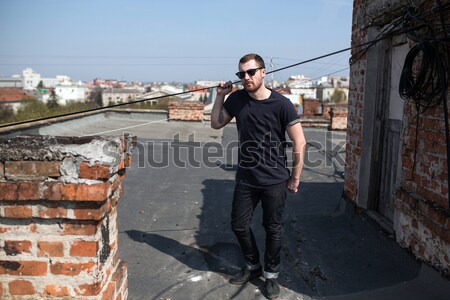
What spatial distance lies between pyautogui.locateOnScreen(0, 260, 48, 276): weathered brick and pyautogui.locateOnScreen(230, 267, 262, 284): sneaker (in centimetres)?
164

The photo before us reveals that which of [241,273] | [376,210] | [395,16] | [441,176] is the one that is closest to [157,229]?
[241,273]

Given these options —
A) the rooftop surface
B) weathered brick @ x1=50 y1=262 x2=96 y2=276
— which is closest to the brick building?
the rooftop surface

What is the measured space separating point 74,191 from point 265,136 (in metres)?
1.59

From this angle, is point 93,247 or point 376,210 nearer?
point 93,247

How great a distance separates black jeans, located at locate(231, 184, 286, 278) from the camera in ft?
10.3

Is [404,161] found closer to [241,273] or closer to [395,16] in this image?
[395,16]

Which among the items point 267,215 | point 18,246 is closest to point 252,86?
point 267,215

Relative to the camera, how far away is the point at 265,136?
314 cm

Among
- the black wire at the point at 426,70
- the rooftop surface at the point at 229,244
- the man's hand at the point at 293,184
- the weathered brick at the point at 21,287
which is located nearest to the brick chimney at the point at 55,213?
the weathered brick at the point at 21,287

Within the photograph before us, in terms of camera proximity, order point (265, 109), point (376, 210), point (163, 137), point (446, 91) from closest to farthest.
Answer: point (446, 91), point (265, 109), point (376, 210), point (163, 137)

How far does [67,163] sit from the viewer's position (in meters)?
1.98

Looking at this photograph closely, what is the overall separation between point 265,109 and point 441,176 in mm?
1384

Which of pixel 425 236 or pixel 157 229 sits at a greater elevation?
pixel 425 236

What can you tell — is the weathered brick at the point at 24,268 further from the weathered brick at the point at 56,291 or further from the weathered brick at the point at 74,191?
the weathered brick at the point at 74,191
